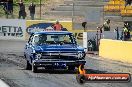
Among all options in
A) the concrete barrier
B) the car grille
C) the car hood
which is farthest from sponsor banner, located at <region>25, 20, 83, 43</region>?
the car grille

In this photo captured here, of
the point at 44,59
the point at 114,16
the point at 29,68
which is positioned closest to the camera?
the point at 44,59

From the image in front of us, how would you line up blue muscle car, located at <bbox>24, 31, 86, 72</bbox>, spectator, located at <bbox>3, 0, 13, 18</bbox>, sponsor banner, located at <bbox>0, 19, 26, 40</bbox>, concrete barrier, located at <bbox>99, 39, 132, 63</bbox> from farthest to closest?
spectator, located at <bbox>3, 0, 13, 18</bbox> → sponsor banner, located at <bbox>0, 19, 26, 40</bbox> → concrete barrier, located at <bbox>99, 39, 132, 63</bbox> → blue muscle car, located at <bbox>24, 31, 86, 72</bbox>

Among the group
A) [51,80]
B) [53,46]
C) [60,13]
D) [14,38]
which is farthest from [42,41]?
[60,13]

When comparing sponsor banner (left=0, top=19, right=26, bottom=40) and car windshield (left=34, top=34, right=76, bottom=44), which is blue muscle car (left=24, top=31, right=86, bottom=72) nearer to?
car windshield (left=34, top=34, right=76, bottom=44)

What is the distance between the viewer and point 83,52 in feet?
57.8

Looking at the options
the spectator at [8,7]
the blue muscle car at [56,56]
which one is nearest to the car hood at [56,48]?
the blue muscle car at [56,56]

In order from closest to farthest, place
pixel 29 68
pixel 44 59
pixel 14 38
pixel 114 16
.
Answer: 1. pixel 44 59
2. pixel 29 68
3. pixel 14 38
4. pixel 114 16

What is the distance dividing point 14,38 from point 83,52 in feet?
67.0

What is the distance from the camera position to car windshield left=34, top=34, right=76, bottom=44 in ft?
60.2

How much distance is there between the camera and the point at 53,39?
60.4ft

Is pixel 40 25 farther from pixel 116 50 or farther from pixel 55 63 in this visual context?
pixel 55 63

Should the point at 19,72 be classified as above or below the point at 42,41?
below

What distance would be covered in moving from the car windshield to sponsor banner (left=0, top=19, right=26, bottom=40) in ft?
62.1

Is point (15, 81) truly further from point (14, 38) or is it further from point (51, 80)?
point (14, 38)
